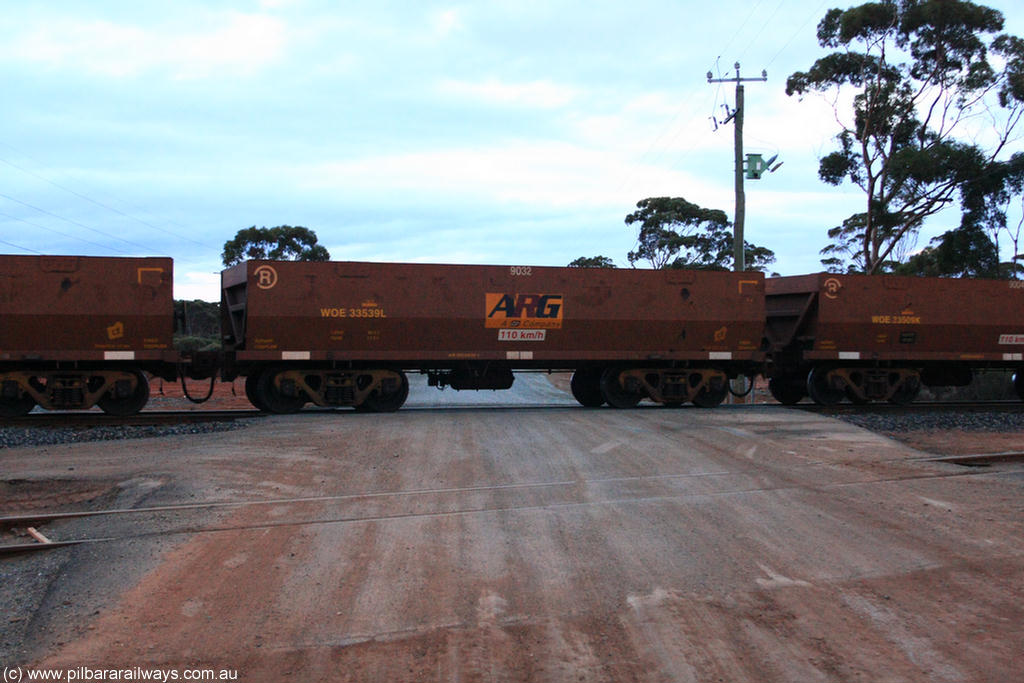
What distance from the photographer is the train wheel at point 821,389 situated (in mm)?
17656

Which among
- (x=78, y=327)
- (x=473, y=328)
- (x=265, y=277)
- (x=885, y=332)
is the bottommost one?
(x=78, y=327)

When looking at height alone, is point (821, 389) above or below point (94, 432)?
above

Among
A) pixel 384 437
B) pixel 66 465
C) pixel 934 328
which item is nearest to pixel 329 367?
pixel 384 437

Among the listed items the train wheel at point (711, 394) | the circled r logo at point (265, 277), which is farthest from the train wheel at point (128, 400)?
the train wheel at point (711, 394)

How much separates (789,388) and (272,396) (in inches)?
469

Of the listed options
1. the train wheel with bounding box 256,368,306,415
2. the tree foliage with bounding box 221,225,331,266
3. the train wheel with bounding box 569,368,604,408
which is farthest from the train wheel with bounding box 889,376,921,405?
the tree foliage with bounding box 221,225,331,266

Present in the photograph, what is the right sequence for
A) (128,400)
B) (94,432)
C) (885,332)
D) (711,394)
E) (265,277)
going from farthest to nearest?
(885,332) < (711,394) < (265,277) < (128,400) < (94,432)

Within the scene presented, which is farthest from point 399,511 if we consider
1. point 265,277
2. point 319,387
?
point 265,277

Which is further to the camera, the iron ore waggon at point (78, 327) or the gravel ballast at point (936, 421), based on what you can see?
the iron ore waggon at point (78, 327)

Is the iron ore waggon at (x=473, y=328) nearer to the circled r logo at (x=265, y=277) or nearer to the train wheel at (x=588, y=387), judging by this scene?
the circled r logo at (x=265, y=277)

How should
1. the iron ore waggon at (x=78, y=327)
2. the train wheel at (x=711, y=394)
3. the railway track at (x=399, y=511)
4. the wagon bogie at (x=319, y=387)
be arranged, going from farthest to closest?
the train wheel at (x=711, y=394) < the wagon bogie at (x=319, y=387) < the iron ore waggon at (x=78, y=327) < the railway track at (x=399, y=511)

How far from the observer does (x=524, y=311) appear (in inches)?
625

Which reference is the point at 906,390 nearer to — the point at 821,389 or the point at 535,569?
the point at 821,389

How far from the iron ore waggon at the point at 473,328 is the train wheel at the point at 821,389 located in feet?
5.27
